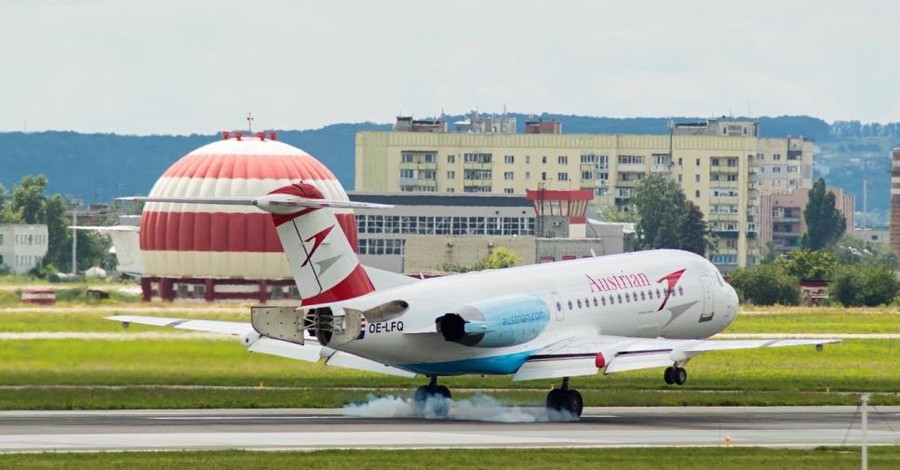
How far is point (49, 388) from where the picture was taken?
229 ft

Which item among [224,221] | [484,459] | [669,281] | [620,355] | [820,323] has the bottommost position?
[484,459]

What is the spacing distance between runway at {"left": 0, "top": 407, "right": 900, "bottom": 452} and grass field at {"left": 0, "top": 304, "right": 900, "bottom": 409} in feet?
11.3

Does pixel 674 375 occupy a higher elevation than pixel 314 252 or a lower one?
lower

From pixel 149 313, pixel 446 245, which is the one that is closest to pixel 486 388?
pixel 149 313

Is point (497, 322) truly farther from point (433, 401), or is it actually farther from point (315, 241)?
point (315, 241)

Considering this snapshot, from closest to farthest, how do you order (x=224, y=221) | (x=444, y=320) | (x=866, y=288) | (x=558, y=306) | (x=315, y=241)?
1. (x=315, y=241)
2. (x=444, y=320)
3. (x=558, y=306)
4. (x=224, y=221)
5. (x=866, y=288)

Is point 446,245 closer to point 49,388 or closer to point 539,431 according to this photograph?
point 49,388

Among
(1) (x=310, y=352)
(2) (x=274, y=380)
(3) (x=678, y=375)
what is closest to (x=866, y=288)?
(2) (x=274, y=380)

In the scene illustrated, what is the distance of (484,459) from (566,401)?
41.6ft

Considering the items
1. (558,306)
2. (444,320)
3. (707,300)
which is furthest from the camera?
(707,300)

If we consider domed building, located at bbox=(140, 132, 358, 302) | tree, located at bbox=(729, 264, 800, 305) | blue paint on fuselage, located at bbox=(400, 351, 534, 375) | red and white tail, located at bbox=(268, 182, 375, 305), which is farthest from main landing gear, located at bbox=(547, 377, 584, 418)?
tree, located at bbox=(729, 264, 800, 305)

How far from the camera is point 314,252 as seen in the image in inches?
2290

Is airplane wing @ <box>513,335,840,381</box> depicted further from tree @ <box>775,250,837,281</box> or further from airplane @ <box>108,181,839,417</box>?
tree @ <box>775,250,837,281</box>

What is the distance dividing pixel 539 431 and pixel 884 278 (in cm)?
10132
